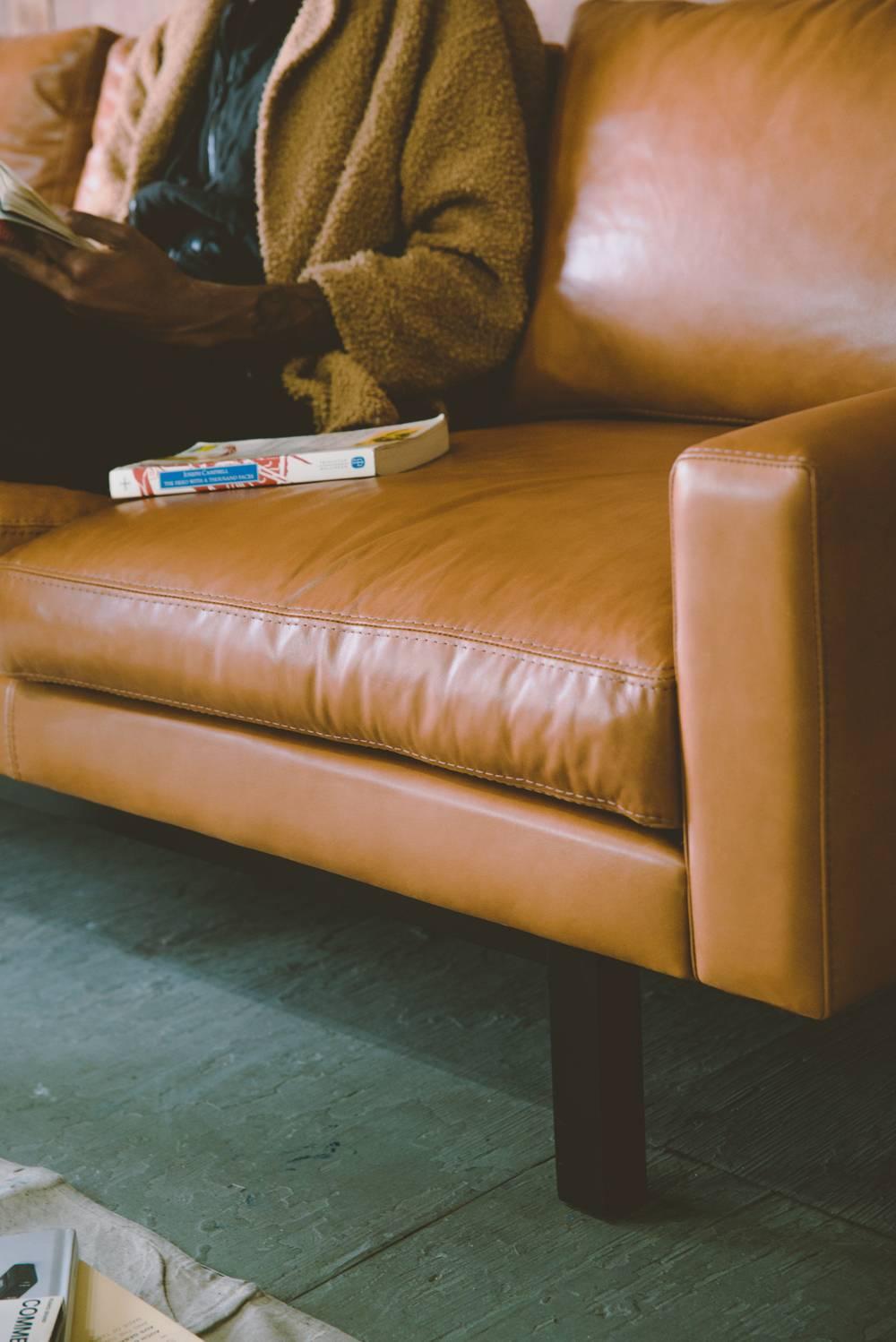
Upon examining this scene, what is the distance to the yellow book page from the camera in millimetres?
804

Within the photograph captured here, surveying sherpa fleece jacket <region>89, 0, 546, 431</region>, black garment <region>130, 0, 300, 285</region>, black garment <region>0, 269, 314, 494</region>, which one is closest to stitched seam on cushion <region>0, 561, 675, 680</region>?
black garment <region>0, 269, 314, 494</region>

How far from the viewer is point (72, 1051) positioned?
1.32 m

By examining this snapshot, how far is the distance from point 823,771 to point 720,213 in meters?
0.76

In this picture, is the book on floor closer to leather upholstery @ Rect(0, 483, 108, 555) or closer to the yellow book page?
the yellow book page

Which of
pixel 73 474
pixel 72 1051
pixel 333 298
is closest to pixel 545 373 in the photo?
pixel 333 298

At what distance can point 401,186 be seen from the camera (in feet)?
5.53

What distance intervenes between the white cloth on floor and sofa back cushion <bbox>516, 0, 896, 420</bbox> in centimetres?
90

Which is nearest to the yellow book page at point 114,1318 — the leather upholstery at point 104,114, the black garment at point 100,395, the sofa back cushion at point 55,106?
the black garment at point 100,395

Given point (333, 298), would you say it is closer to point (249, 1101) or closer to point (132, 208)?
point (132, 208)

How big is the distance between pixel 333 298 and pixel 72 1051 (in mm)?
807

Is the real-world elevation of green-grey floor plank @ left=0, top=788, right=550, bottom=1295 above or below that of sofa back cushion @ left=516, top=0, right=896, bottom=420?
below

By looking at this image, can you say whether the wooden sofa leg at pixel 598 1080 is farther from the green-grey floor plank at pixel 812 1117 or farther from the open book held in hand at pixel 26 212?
the open book held in hand at pixel 26 212

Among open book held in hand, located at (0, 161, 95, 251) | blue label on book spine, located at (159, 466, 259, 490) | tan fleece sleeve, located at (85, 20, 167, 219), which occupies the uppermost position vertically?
tan fleece sleeve, located at (85, 20, 167, 219)

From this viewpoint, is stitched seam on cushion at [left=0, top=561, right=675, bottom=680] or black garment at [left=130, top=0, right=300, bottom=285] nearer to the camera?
stitched seam on cushion at [left=0, top=561, right=675, bottom=680]
